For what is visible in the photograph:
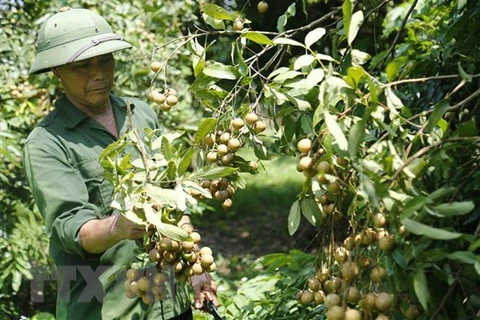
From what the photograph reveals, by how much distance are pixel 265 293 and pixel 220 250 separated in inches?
162

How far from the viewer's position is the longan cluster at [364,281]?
1.79 meters

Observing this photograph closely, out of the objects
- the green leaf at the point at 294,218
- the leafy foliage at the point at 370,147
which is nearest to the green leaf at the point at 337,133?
the leafy foliage at the point at 370,147

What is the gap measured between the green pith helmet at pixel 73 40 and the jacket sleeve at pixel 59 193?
25cm

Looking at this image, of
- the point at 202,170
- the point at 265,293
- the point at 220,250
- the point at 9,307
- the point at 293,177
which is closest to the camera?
the point at 202,170

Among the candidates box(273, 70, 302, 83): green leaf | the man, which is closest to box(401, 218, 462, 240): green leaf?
box(273, 70, 302, 83): green leaf

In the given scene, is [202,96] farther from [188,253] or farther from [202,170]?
[188,253]

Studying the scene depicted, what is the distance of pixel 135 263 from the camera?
2.45 meters

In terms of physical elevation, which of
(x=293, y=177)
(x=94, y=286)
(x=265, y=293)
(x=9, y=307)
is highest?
(x=94, y=286)

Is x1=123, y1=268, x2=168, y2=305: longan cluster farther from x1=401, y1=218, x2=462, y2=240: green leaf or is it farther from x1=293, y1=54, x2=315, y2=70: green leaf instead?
x1=401, y1=218, x2=462, y2=240: green leaf

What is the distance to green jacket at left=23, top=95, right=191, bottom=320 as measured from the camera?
251 centimetres

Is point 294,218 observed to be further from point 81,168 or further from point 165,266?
point 81,168

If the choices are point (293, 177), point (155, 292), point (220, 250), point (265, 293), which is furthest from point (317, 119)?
point (293, 177)

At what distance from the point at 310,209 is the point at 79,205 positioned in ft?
2.34

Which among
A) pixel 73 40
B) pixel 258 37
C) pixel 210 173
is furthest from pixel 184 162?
pixel 73 40
